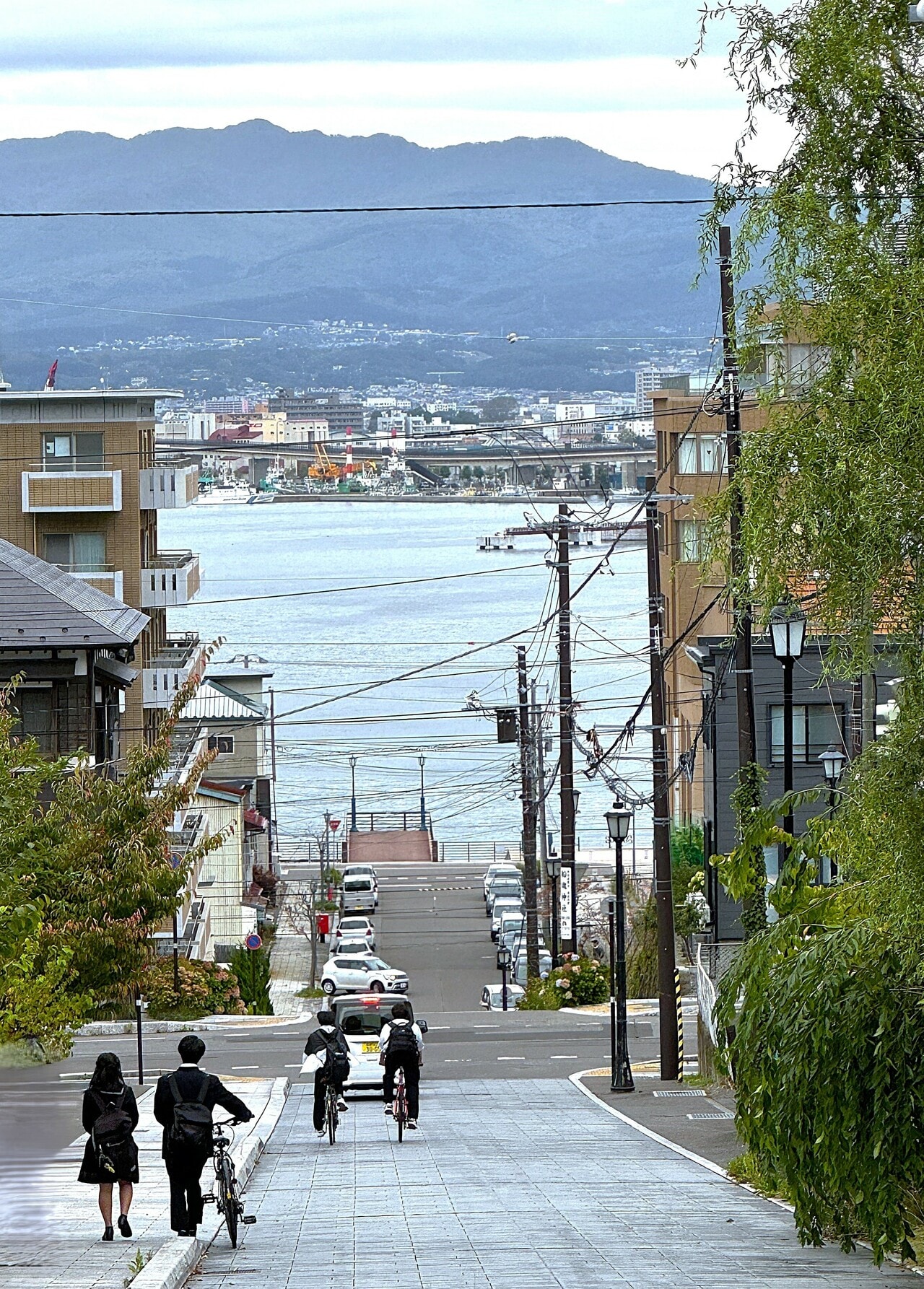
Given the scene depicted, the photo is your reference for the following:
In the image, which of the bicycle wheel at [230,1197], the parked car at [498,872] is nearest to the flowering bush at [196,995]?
the parked car at [498,872]

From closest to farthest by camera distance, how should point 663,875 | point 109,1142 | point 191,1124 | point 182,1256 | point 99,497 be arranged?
1. point 182,1256
2. point 191,1124
3. point 109,1142
4. point 663,875
5. point 99,497

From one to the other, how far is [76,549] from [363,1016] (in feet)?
97.5

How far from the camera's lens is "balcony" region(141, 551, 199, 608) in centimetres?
5988

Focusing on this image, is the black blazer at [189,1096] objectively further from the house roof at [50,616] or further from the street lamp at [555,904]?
the street lamp at [555,904]

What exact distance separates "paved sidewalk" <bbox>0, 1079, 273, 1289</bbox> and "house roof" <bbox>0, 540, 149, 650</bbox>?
18.2 m

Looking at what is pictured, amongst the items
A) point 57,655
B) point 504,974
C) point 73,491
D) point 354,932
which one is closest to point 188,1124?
point 57,655

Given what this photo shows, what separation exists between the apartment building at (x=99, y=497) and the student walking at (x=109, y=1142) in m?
45.1

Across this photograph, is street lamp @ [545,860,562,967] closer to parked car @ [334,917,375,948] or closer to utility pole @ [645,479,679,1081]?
parked car @ [334,917,375,948]

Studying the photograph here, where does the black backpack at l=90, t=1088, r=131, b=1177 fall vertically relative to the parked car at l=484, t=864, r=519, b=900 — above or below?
above

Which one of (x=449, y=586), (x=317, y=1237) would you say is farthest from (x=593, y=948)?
(x=449, y=586)

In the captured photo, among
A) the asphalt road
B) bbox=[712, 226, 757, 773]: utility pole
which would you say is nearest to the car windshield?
the asphalt road

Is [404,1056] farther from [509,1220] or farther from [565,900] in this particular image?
[565,900]

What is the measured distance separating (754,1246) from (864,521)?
6.81 metres

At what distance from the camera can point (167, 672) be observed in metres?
59.1
